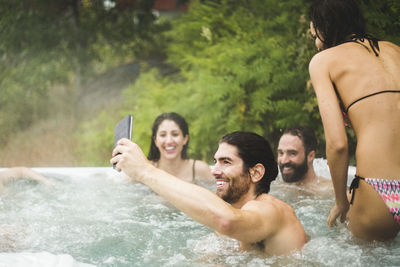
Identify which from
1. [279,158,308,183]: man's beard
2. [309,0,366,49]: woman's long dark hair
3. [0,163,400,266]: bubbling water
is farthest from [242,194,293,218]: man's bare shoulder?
[279,158,308,183]: man's beard

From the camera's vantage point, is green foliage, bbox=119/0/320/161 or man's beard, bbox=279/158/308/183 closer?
man's beard, bbox=279/158/308/183

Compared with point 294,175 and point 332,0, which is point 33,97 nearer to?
point 294,175

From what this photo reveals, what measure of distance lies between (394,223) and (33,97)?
9.15 metres

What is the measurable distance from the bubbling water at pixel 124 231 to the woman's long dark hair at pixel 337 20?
1300 mm

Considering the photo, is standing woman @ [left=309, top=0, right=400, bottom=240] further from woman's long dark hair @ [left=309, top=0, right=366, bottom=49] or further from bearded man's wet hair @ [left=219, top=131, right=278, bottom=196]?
bearded man's wet hair @ [left=219, top=131, right=278, bottom=196]

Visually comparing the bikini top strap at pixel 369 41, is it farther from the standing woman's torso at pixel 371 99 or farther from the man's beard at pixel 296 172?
the man's beard at pixel 296 172

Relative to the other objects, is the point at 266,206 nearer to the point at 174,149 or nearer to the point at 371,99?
the point at 371,99

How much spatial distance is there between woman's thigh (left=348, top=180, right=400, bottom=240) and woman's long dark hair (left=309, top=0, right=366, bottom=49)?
0.89m

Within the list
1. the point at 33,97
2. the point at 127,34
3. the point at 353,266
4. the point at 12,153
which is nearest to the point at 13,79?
the point at 33,97

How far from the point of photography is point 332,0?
2584 mm

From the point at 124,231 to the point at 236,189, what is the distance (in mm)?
1499

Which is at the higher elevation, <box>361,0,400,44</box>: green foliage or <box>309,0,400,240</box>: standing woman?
<box>361,0,400,44</box>: green foliage

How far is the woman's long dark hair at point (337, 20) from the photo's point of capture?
8.49ft

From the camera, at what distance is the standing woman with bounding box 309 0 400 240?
2451mm
